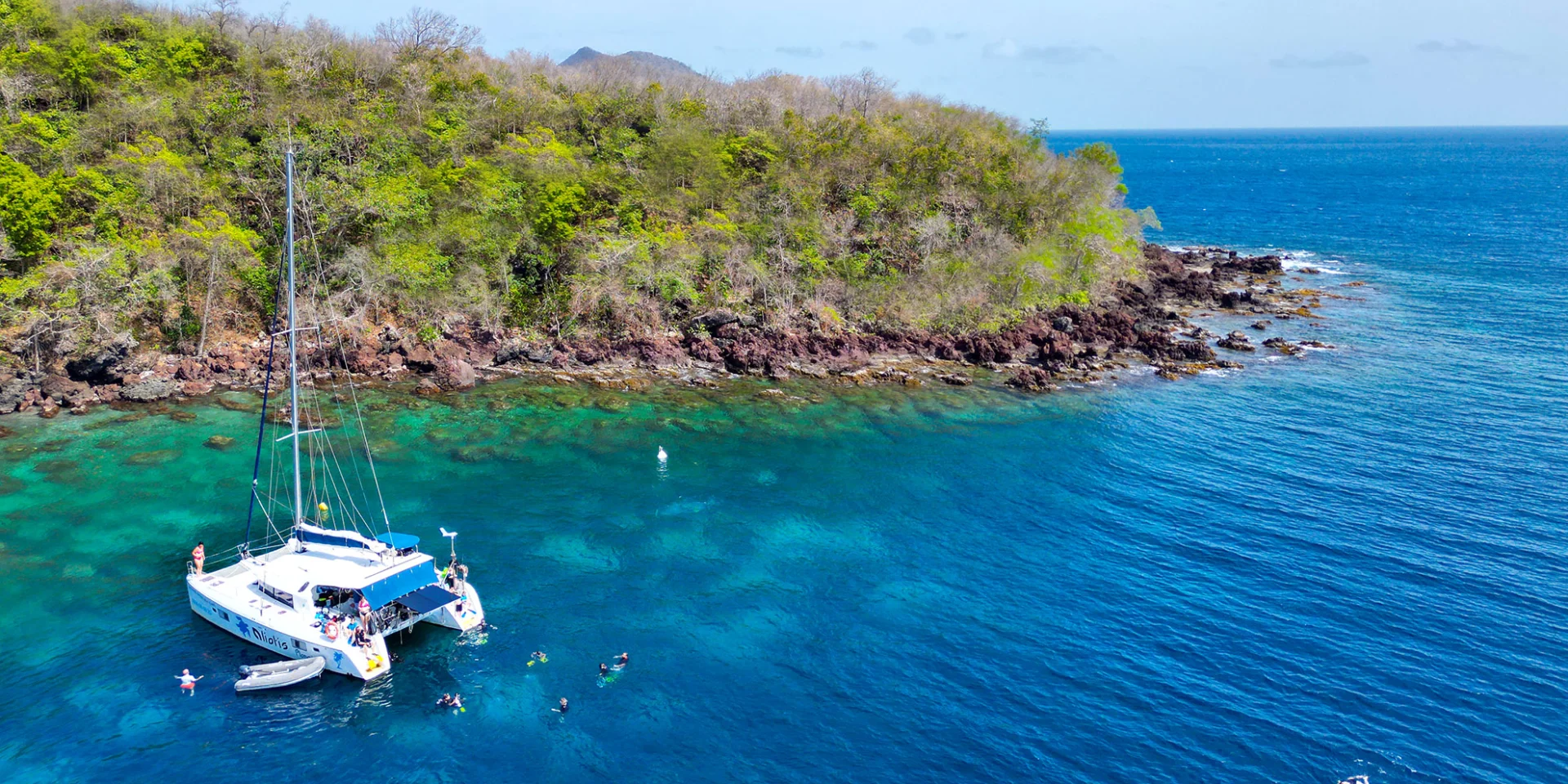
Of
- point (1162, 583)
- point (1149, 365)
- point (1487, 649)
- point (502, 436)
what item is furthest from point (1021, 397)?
point (502, 436)

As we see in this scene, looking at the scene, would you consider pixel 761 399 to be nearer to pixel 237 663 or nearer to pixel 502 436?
pixel 502 436

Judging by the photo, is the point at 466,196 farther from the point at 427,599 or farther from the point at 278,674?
the point at 278,674

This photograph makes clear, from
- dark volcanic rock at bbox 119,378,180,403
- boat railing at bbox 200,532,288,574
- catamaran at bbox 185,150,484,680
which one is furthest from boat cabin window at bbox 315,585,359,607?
dark volcanic rock at bbox 119,378,180,403

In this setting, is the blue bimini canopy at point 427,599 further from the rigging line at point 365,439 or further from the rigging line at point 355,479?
the rigging line at point 355,479

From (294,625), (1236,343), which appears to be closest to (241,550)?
(294,625)

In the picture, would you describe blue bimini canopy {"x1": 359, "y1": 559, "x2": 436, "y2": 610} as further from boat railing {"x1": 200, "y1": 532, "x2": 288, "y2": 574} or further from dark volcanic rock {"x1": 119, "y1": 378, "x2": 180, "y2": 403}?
dark volcanic rock {"x1": 119, "y1": 378, "x2": 180, "y2": 403}
